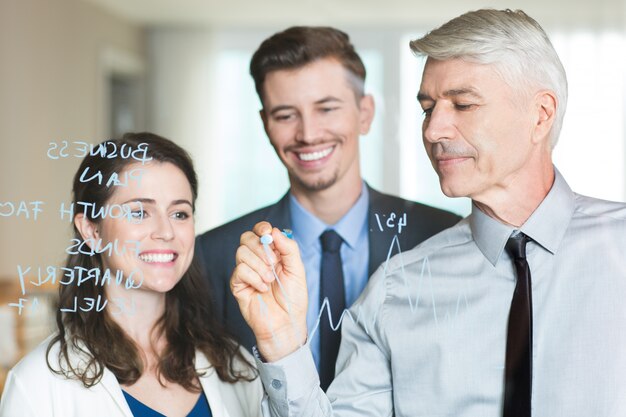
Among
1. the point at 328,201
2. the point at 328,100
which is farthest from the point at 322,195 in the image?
the point at 328,100

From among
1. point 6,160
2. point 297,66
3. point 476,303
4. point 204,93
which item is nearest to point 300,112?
point 297,66

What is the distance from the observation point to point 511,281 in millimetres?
1030

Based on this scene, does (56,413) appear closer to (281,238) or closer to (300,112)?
(281,238)

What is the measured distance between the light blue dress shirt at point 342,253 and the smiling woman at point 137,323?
134mm

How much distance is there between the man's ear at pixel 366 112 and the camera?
1.18m

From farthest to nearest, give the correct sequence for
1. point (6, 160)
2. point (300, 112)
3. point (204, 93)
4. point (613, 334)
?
1. point (6, 160)
2. point (204, 93)
3. point (300, 112)
4. point (613, 334)

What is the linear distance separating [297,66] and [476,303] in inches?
16.1

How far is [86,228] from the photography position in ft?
3.43

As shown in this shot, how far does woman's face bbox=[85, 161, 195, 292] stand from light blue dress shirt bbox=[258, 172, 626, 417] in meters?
0.18

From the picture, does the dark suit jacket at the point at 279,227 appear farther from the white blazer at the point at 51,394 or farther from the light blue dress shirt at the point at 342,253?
the white blazer at the point at 51,394

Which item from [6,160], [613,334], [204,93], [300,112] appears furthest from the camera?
[6,160]

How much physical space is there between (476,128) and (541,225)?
0.49 feet

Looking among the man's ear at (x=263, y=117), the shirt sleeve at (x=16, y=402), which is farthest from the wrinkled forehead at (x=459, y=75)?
the shirt sleeve at (x=16, y=402)

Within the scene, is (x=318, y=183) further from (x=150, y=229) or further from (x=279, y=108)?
(x=150, y=229)
